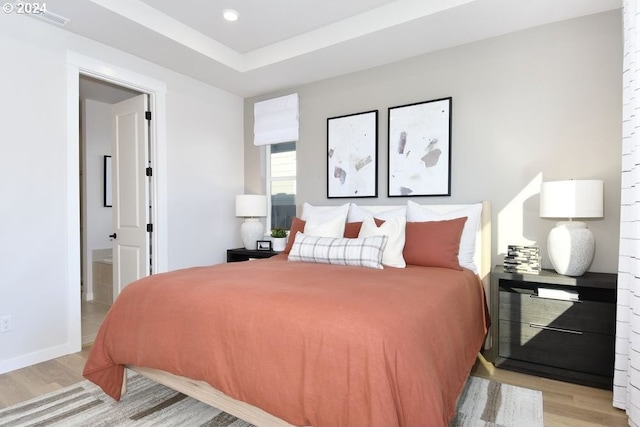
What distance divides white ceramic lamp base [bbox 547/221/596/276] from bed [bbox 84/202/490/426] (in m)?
0.70

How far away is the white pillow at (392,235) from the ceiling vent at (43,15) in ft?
9.26

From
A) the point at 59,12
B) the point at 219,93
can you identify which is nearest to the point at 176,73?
the point at 219,93

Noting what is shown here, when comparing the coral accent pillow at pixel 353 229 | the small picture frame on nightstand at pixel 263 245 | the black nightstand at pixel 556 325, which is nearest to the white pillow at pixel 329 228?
the coral accent pillow at pixel 353 229

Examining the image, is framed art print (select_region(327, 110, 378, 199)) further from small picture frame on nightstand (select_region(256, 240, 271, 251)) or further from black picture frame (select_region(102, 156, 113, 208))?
black picture frame (select_region(102, 156, 113, 208))

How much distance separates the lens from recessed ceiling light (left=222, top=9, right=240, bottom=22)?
2912 mm

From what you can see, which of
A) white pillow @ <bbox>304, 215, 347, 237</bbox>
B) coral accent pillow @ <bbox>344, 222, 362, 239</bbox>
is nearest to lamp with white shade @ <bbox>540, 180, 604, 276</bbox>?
coral accent pillow @ <bbox>344, 222, 362, 239</bbox>

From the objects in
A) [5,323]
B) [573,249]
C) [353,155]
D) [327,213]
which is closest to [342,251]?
[327,213]

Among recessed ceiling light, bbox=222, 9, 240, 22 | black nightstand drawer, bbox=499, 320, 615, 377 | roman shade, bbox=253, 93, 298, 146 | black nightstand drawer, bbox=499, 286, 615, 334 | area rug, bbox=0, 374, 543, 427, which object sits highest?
recessed ceiling light, bbox=222, 9, 240, 22

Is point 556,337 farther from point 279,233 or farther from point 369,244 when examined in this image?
point 279,233

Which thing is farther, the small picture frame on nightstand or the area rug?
the small picture frame on nightstand

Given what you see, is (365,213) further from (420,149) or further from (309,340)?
(309,340)

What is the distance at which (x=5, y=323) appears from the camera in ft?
8.28

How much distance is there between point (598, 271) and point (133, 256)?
4.11m

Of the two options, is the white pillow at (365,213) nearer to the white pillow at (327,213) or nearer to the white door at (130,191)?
the white pillow at (327,213)
